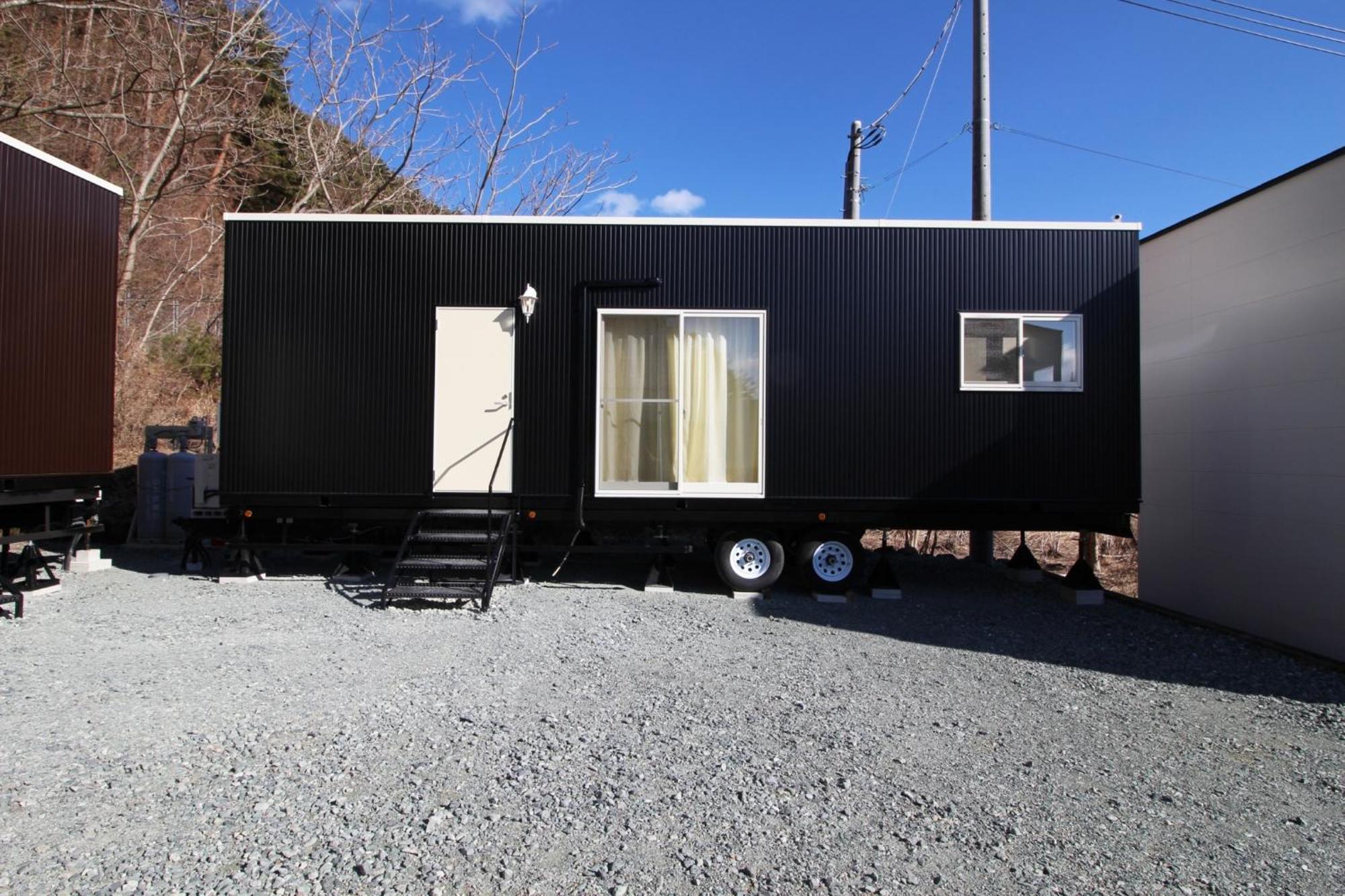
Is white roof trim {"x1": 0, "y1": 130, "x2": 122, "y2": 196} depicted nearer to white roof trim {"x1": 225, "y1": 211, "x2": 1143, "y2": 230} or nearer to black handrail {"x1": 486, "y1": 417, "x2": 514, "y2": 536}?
white roof trim {"x1": 225, "y1": 211, "x2": 1143, "y2": 230}

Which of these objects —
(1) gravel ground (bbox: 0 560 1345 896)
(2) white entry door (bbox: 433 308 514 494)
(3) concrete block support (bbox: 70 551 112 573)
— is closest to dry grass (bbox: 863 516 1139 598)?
(1) gravel ground (bbox: 0 560 1345 896)

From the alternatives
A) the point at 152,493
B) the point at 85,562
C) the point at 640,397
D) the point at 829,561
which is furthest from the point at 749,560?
the point at 152,493

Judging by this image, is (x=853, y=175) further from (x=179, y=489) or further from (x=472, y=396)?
(x=179, y=489)

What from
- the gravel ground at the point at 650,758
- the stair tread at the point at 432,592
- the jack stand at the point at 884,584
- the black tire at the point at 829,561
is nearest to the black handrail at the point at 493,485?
the stair tread at the point at 432,592

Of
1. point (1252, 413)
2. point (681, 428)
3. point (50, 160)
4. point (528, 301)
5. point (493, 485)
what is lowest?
point (493, 485)

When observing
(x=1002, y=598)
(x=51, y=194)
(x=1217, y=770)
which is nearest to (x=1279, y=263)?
(x=1002, y=598)

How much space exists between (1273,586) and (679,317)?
504cm

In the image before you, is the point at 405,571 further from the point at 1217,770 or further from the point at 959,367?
the point at 1217,770

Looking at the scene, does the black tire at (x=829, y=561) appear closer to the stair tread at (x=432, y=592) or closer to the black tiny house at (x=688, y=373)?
the black tiny house at (x=688, y=373)

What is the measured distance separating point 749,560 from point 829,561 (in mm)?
686

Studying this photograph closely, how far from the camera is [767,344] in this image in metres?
6.65

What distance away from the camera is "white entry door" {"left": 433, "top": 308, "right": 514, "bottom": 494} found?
660 centimetres

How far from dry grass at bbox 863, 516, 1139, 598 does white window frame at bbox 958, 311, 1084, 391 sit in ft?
9.39

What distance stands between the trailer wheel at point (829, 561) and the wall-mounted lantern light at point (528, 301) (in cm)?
311
